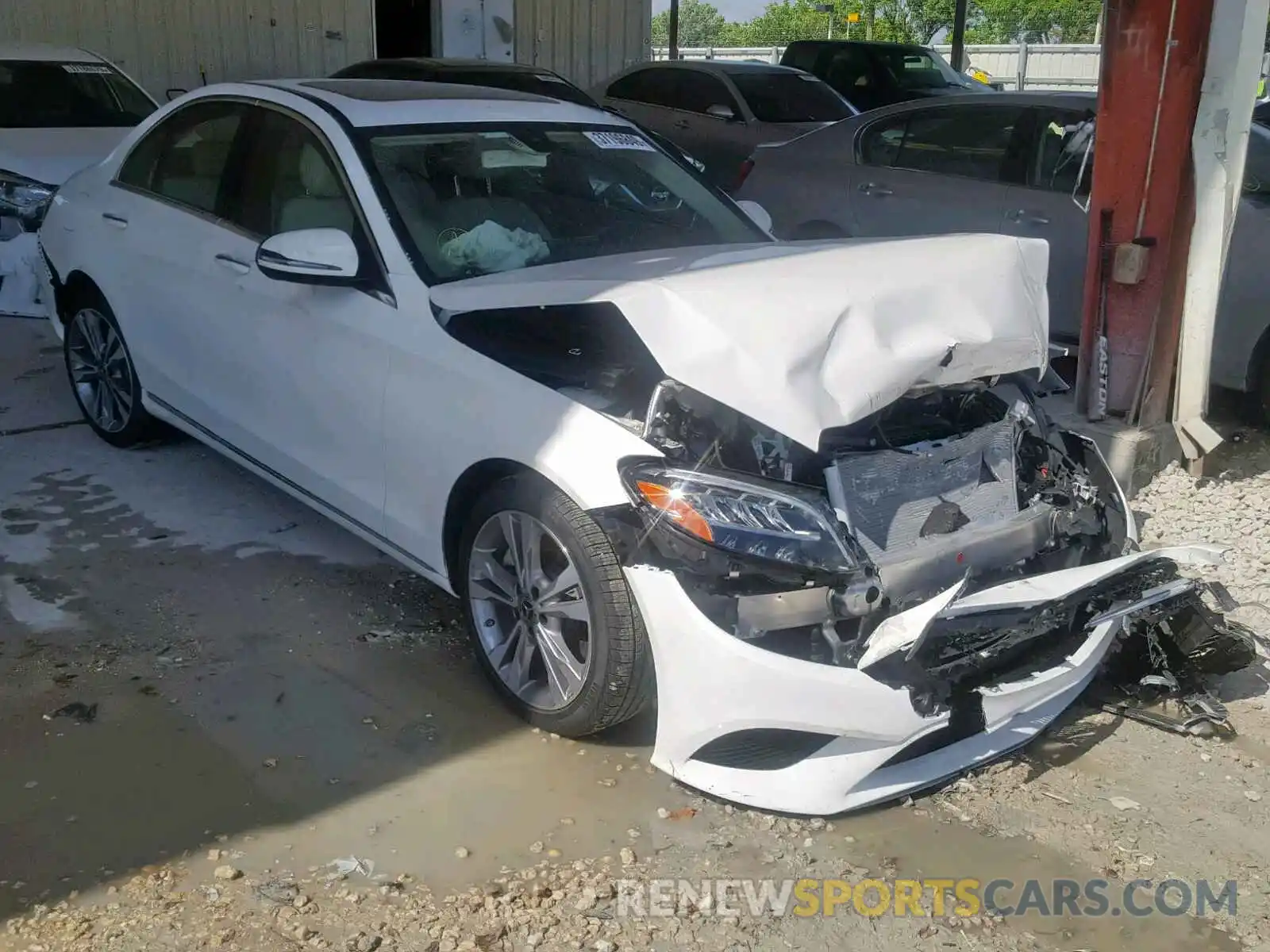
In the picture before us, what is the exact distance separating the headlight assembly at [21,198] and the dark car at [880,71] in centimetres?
966

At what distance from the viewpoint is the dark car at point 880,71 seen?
15.2 meters

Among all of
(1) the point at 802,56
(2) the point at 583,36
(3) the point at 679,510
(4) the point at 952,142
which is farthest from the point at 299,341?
(2) the point at 583,36

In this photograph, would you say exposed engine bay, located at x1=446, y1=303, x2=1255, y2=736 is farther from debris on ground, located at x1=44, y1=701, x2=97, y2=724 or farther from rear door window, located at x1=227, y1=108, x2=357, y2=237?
debris on ground, located at x1=44, y1=701, x2=97, y2=724

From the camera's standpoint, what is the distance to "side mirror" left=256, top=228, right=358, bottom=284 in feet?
12.6

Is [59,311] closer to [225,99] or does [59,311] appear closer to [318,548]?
[225,99]

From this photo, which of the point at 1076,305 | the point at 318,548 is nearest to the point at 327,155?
the point at 318,548

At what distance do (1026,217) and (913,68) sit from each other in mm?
9311

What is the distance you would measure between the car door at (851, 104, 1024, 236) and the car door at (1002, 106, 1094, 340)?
4.7 inches

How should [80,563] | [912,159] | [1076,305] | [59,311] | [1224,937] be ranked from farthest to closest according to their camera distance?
1. [912,159]
2. [1076,305]
3. [59,311]
4. [80,563]
5. [1224,937]

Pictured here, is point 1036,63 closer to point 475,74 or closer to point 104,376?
point 475,74

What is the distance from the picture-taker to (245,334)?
4426 millimetres

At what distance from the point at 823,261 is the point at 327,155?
1.73m

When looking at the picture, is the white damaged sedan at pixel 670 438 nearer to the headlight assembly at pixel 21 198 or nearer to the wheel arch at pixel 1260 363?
the wheel arch at pixel 1260 363

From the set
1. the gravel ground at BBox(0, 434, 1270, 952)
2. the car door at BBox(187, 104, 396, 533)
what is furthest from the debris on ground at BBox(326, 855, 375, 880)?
the car door at BBox(187, 104, 396, 533)
